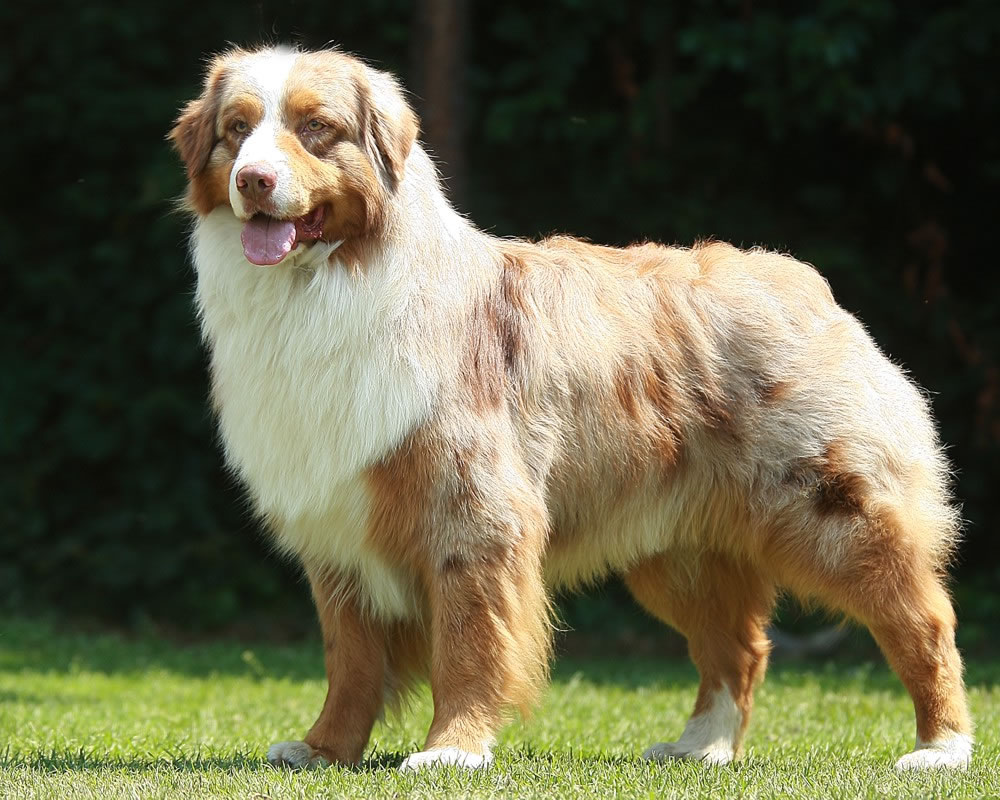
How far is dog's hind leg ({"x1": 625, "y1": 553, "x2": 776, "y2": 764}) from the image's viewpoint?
18.3ft

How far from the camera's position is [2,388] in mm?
10977

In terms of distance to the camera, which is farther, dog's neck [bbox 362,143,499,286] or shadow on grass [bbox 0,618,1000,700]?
shadow on grass [bbox 0,618,1000,700]

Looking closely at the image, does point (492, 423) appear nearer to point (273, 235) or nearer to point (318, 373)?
point (318, 373)

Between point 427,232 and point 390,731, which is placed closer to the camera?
point 427,232

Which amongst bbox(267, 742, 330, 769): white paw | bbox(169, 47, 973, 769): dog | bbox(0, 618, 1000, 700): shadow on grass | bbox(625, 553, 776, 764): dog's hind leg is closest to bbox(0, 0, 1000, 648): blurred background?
bbox(0, 618, 1000, 700): shadow on grass

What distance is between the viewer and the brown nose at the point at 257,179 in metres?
4.34

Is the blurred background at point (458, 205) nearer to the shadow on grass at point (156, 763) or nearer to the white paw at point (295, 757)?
the shadow on grass at point (156, 763)

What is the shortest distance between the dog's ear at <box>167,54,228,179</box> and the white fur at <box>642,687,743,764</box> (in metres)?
2.78

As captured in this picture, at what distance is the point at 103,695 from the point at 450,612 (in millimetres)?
3779

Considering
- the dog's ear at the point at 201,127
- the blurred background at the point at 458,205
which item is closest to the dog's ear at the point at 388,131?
the dog's ear at the point at 201,127

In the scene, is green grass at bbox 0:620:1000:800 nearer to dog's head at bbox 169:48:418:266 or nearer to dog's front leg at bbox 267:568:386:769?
dog's front leg at bbox 267:568:386:769

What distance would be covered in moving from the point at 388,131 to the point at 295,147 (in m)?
0.36

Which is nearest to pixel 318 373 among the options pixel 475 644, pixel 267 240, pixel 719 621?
pixel 267 240

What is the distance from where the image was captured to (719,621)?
5.64 m
